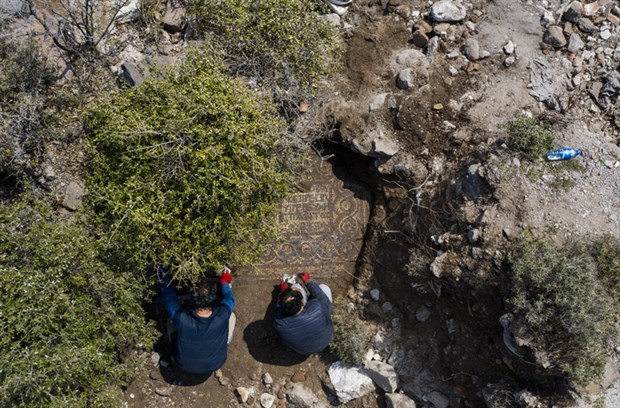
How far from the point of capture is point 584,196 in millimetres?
5840

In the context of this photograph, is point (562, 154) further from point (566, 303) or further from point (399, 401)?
point (399, 401)

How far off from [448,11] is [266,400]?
17.8 ft

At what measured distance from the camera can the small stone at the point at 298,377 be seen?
680cm

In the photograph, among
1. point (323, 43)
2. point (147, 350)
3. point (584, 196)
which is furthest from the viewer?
point (147, 350)

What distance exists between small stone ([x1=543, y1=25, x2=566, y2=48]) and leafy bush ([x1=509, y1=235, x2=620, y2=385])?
250cm

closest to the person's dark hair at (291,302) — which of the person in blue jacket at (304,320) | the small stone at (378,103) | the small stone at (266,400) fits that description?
the person in blue jacket at (304,320)

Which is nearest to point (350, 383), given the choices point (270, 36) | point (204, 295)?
point (204, 295)

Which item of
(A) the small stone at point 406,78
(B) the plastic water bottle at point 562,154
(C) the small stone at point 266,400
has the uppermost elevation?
(A) the small stone at point 406,78

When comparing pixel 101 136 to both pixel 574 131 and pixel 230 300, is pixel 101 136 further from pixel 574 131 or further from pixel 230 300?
pixel 574 131

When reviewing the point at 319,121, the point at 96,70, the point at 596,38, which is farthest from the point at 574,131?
the point at 96,70

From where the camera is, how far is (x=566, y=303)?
5.29 m

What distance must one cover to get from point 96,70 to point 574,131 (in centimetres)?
576

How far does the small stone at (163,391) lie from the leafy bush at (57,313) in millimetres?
937

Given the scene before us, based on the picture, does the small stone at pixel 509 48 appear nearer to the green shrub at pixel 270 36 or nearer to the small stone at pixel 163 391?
the green shrub at pixel 270 36
